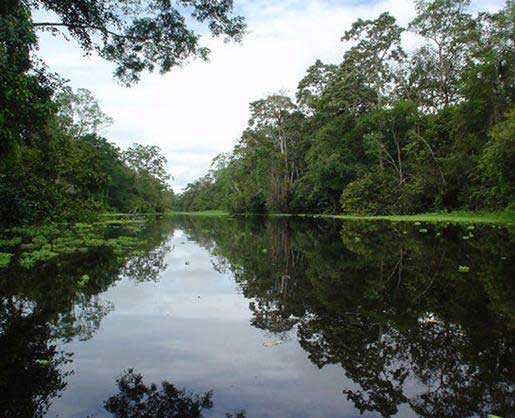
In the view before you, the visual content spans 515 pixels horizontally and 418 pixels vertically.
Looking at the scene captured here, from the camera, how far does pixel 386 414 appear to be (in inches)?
117

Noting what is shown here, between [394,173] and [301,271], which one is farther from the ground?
[394,173]

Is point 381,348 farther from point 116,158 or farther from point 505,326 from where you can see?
point 116,158

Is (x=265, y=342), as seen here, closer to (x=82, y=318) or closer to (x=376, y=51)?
(x=82, y=318)

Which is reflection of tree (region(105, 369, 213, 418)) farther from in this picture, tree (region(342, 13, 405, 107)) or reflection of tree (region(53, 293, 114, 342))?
tree (region(342, 13, 405, 107))

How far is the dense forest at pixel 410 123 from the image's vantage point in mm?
23375

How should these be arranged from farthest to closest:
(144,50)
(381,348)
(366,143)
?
(366,143) → (144,50) → (381,348)

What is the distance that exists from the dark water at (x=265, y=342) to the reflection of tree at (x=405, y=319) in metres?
0.02

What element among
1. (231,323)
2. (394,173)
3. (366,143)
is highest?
(366,143)

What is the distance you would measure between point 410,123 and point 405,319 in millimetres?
30847

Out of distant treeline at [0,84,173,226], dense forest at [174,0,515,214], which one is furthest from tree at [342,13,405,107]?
distant treeline at [0,84,173,226]

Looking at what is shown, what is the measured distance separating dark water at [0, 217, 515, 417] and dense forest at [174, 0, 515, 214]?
15211mm

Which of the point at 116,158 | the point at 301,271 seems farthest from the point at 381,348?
the point at 116,158

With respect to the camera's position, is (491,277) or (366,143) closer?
(491,277)

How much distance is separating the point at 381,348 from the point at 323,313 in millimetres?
1478
